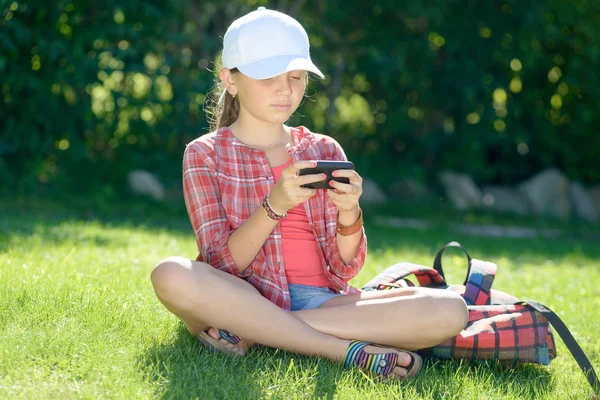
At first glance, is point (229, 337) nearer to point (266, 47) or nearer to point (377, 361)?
point (377, 361)

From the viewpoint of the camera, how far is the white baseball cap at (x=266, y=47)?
3.03 m

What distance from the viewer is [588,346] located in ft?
12.0

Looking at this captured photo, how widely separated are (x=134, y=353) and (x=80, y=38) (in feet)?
15.8

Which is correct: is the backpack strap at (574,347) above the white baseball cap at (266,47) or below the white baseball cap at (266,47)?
below

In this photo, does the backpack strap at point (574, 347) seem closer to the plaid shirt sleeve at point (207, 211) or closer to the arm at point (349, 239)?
the arm at point (349, 239)

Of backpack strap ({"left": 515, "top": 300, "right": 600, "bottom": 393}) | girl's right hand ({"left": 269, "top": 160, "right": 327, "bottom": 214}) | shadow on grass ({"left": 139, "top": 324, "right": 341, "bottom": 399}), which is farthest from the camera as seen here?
backpack strap ({"left": 515, "top": 300, "right": 600, "bottom": 393})

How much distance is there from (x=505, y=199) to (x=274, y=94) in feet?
22.5

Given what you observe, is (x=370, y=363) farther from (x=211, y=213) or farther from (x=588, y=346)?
(x=588, y=346)

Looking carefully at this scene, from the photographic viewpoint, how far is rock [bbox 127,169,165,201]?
307 inches

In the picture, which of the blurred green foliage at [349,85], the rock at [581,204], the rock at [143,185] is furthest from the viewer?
the rock at [581,204]

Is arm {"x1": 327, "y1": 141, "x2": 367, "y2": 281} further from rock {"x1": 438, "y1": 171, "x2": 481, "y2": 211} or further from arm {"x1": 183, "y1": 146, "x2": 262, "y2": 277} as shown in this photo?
rock {"x1": 438, "y1": 171, "x2": 481, "y2": 211}

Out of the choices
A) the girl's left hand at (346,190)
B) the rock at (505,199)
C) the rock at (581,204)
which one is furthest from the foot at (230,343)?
the rock at (581,204)

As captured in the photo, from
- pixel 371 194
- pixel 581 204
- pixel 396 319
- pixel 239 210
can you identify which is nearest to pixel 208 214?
pixel 239 210

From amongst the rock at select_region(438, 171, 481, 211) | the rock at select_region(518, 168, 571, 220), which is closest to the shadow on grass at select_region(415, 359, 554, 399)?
the rock at select_region(438, 171, 481, 211)
